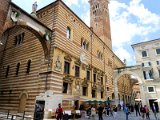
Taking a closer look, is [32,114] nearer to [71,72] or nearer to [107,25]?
[71,72]

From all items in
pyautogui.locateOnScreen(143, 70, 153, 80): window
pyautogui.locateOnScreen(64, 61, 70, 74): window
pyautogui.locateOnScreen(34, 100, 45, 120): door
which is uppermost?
pyautogui.locateOnScreen(143, 70, 153, 80): window

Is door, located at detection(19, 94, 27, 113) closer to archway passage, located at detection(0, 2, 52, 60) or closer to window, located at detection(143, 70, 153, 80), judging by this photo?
archway passage, located at detection(0, 2, 52, 60)

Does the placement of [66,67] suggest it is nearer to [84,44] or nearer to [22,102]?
[22,102]

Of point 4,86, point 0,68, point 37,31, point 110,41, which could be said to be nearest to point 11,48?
point 0,68

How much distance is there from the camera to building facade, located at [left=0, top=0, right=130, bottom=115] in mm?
12359

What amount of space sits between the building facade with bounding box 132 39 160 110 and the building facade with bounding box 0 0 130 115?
988 cm

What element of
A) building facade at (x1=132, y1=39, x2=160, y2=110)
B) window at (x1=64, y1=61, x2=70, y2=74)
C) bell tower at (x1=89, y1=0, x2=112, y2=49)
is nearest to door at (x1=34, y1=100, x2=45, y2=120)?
window at (x1=64, y1=61, x2=70, y2=74)

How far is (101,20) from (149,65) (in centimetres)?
1567

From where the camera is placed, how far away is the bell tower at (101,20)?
112 feet

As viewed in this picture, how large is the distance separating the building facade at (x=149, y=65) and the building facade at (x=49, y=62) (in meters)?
9.88

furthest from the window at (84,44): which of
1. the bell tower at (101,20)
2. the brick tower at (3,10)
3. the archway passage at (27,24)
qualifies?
the bell tower at (101,20)

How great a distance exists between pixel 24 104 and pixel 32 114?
1.61 meters

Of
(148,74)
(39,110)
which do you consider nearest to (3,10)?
(39,110)

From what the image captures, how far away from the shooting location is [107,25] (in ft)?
120
